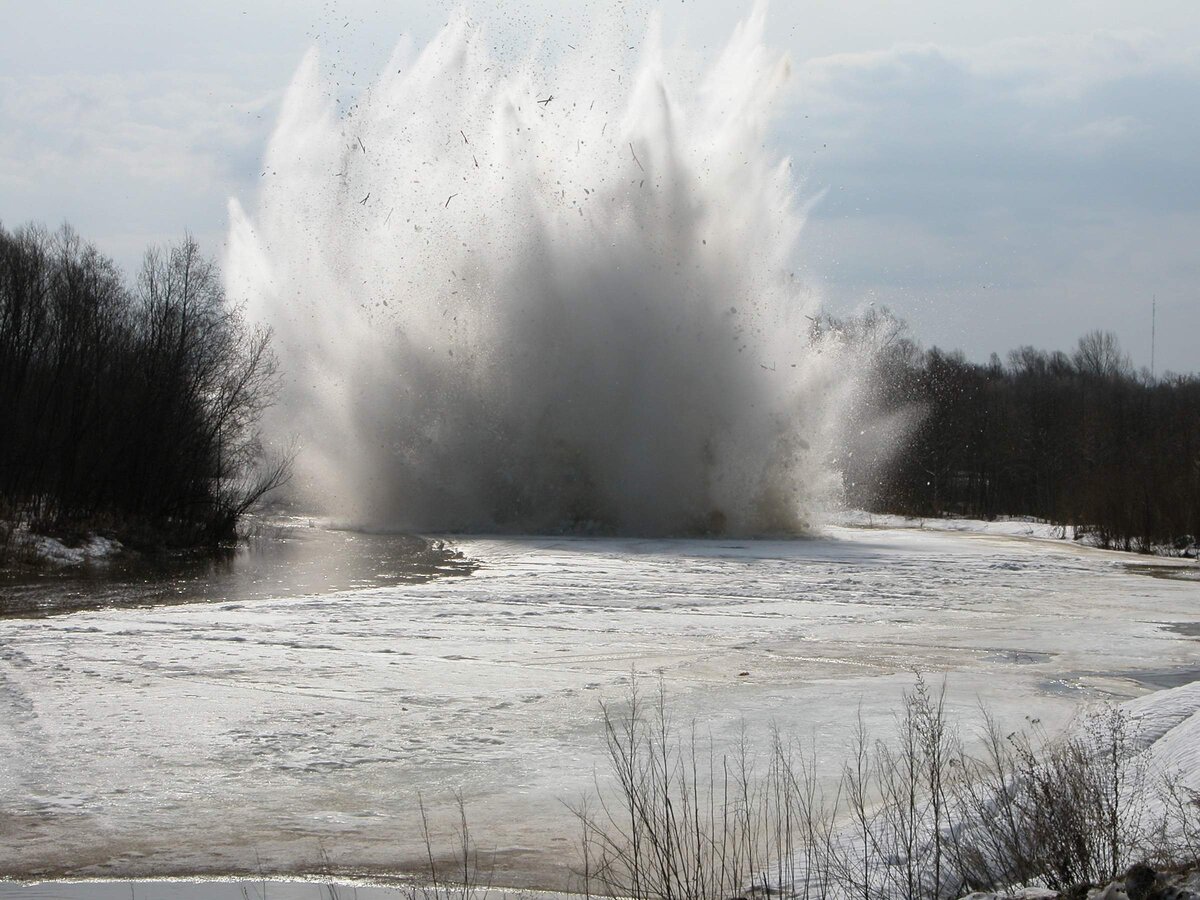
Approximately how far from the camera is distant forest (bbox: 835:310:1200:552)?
50069 mm

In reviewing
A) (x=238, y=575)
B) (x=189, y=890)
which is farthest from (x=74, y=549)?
(x=189, y=890)

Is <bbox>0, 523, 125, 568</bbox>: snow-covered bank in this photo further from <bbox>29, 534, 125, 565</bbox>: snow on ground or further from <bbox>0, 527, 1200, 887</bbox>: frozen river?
<bbox>0, 527, 1200, 887</bbox>: frozen river

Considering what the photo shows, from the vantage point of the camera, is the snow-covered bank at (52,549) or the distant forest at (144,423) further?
the distant forest at (144,423)

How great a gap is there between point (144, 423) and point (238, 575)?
11.6 meters

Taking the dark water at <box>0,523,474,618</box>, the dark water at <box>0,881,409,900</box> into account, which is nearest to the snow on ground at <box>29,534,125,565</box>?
the dark water at <box>0,523,474,618</box>

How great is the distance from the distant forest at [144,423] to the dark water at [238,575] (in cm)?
295

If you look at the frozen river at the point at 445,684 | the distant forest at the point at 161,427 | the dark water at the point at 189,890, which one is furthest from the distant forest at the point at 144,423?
the dark water at the point at 189,890

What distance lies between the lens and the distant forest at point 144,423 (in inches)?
1173

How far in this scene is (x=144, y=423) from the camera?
31859mm

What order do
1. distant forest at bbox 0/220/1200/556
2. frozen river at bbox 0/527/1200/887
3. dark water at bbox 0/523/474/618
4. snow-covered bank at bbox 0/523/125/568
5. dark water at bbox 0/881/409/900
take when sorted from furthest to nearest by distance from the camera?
distant forest at bbox 0/220/1200/556, snow-covered bank at bbox 0/523/125/568, dark water at bbox 0/523/474/618, frozen river at bbox 0/527/1200/887, dark water at bbox 0/881/409/900

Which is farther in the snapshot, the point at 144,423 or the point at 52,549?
the point at 144,423

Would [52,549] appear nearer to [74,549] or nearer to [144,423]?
[74,549]

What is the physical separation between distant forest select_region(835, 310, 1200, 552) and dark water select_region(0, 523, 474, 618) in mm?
16091

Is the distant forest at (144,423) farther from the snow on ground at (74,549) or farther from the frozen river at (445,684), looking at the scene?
the frozen river at (445,684)
